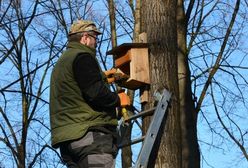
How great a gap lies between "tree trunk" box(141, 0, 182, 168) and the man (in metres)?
0.56

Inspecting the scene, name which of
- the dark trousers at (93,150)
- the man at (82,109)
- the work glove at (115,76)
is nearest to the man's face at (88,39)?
the man at (82,109)

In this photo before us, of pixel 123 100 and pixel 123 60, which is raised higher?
pixel 123 60

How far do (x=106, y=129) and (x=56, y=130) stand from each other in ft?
1.27

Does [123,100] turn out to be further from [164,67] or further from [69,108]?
[164,67]

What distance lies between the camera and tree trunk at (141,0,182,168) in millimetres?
4906

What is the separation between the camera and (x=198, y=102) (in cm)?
1117

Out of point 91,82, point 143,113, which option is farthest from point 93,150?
point 143,113

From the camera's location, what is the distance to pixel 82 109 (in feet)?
14.3

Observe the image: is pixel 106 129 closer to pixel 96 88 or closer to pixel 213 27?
pixel 96 88

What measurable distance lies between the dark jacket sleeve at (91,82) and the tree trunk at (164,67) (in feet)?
2.35

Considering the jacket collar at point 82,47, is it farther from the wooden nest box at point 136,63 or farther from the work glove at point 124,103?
the wooden nest box at point 136,63

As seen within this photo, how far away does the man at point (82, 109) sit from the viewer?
4.32 meters

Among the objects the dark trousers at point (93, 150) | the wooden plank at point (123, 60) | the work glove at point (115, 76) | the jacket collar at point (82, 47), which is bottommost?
the dark trousers at point (93, 150)

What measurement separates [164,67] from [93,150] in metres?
1.21
